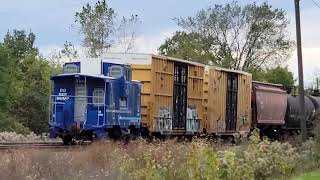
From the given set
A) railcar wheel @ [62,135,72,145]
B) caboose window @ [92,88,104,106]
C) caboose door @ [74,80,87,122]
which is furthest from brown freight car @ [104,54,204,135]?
railcar wheel @ [62,135,72,145]

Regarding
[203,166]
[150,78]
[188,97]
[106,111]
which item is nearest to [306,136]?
[188,97]

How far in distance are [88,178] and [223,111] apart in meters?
21.1

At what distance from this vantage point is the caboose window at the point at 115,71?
24750mm

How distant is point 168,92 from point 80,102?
4818 millimetres

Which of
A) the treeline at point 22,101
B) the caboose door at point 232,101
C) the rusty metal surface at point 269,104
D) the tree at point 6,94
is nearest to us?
the caboose door at point 232,101

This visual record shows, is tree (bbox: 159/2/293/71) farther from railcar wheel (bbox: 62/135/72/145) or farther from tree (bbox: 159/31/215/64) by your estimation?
railcar wheel (bbox: 62/135/72/145)

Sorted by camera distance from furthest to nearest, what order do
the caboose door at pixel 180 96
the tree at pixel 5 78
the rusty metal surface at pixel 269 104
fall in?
the tree at pixel 5 78 → the rusty metal surface at pixel 269 104 → the caboose door at pixel 180 96

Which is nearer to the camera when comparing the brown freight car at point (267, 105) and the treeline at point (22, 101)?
the brown freight car at point (267, 105)

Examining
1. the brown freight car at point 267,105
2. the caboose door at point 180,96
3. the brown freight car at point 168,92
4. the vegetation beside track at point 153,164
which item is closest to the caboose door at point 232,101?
the brown freight car at point 267,105

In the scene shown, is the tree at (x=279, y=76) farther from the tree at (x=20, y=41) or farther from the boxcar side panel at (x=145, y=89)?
the boxcar side panel at (x=145, y=89)

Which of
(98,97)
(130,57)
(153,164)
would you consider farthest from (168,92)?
(153,164)

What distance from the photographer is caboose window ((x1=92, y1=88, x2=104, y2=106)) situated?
23.8m

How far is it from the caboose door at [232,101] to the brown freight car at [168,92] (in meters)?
3.41

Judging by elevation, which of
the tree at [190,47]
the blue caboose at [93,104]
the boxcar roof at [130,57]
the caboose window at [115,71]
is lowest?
the blue caboose at [93,104]
